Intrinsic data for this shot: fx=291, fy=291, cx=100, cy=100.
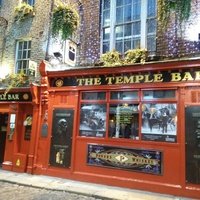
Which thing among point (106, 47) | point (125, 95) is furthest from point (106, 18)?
point (125, 95)

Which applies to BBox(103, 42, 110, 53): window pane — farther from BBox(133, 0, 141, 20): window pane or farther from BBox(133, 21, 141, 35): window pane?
BBox(133, 0, 141, 20): window pane

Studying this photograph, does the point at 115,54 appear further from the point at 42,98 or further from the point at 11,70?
the point at 11,70

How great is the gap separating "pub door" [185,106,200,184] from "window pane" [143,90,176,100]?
603mm

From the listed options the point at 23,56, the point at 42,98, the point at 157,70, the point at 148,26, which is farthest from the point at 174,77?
the point at 23,56

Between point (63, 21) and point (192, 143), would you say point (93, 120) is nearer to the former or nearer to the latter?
point (192, 143)

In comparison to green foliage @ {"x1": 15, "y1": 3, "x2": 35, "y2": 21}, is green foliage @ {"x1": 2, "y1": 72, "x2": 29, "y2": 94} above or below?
below

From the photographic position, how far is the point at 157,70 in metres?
8.32

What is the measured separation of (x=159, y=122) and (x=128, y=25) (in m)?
3.61

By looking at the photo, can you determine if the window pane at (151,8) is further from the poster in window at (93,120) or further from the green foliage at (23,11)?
the green foliage at (23,11)

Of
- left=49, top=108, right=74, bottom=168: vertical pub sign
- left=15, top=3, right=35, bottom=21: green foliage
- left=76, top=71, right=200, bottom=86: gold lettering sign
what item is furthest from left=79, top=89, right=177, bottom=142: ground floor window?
left=15, top=3, right=35, bottom=21: green foliage

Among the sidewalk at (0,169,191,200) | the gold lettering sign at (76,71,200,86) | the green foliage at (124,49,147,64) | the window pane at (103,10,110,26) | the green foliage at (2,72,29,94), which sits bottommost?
the sidewalk at (0,169,191,200)

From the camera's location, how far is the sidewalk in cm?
750

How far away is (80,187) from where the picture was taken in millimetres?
8312

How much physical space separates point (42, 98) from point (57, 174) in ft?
8.63
